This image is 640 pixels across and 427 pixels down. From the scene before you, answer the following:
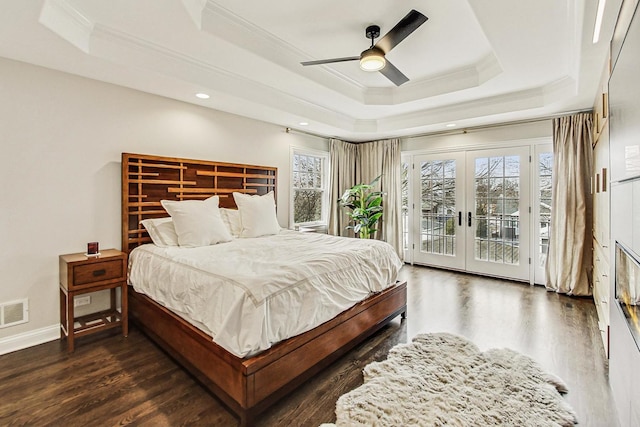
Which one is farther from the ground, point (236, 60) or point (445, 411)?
point (236, 60)

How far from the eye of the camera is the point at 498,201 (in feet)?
15.9

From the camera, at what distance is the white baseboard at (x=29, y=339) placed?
256 cm

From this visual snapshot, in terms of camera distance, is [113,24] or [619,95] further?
[113,24]

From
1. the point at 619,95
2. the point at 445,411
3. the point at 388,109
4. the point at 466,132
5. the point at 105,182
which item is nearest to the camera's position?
the point at 619,95

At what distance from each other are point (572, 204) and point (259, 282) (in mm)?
4308

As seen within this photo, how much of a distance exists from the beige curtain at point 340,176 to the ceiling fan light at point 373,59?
3.15 meters

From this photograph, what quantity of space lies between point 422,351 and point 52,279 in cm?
331

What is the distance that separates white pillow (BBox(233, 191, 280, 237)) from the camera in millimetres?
3762

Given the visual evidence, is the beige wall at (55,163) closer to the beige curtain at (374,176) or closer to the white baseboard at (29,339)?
the white baseboard at (29,339)

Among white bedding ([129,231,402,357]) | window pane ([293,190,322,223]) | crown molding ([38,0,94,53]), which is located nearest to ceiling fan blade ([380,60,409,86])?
white bedding ([129,231,402,357])

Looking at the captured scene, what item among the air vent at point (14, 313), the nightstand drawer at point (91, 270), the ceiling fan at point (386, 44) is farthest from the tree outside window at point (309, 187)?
the air vent at point (14, 313)

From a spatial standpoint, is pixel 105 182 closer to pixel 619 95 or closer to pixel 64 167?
pixel 64 167

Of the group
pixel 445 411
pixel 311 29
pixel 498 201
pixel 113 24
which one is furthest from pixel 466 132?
pixel 113 24

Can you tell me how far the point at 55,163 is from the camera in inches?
110
